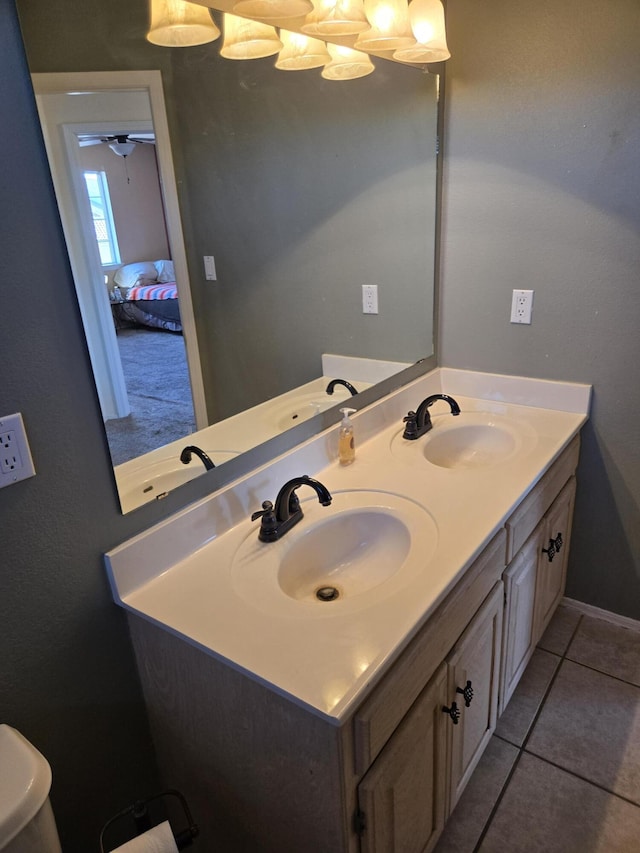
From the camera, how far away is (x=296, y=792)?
992mm

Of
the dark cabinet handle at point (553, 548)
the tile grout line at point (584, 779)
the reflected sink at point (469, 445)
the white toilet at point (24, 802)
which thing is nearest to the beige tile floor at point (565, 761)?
the tile grout line at point (584, 779)

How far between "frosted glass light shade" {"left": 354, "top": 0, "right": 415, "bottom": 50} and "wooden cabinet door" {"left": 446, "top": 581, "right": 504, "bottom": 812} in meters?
1.46

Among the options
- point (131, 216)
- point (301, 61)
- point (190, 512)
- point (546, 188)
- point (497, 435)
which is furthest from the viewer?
point (497, 435)

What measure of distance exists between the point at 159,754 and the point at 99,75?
Answer: 54.5 inches

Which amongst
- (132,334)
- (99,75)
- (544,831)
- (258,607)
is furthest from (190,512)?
(544,831)

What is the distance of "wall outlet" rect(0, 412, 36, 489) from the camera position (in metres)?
0.91

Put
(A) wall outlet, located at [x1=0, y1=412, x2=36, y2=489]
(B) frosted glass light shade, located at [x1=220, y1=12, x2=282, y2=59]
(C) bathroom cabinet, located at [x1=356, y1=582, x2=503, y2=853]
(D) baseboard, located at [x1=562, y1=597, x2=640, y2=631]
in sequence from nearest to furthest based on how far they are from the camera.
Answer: (A) wall outlet, located at [x1=0, y1=412, x2=36, y2=489] < (C) bathroom cabinet, located at [x1=356, y1=582, x2=503, y2=853] < (B) frosted glass light shade, located at [x1=220, y1=12, x2=282, y2=59] < (D) baseboard, located at [x1=562, y1=597, x2=640, y2=631]

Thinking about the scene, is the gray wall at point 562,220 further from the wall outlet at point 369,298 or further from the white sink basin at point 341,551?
the white sink basin at point 341,551

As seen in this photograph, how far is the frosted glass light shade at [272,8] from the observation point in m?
1.20

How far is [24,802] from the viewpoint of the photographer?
2.58 ft

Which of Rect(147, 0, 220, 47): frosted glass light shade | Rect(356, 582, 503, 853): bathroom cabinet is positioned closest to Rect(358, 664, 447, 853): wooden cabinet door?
Rect(356, 582, 503, 853): bathroom cabinet

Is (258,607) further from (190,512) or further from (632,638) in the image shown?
(632,638)

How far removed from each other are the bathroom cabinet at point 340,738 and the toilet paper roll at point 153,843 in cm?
16

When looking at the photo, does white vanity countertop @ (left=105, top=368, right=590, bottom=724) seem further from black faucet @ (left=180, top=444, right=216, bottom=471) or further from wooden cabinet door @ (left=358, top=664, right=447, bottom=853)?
wooden cabinet door @ (left=358, top=664, right=447, bottom=853)
